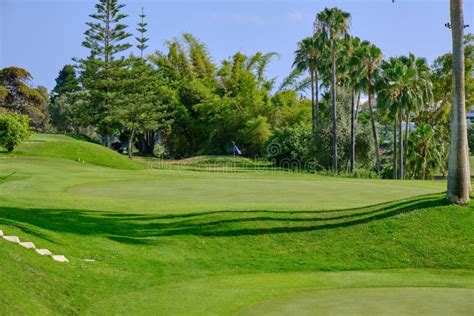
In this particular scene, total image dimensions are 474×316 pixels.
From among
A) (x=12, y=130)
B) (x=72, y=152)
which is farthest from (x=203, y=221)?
(x=72, y=152)

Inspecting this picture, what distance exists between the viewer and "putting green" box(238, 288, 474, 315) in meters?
11.3

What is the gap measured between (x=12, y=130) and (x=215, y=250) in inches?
1375

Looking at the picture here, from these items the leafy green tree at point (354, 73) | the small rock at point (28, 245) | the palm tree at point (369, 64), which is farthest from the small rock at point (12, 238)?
the palm tree at point (369, 64)

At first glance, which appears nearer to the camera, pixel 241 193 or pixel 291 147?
pixel 241 193

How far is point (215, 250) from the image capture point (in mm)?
17609

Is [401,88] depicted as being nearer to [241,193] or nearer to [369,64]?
[369,64]

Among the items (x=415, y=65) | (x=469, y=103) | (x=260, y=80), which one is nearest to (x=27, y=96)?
(x=260, y=80)

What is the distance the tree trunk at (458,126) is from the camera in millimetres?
18812

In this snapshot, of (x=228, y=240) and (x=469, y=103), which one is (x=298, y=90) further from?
(x=228, y=240)

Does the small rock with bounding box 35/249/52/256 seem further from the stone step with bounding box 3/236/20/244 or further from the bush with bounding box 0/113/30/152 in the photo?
the bush with bounding box 0/113/30/152

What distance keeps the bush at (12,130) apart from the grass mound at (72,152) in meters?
0.78

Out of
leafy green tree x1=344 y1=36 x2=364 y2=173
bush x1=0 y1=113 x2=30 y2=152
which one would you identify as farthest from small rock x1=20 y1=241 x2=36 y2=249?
leafy green tree x1=344 y1=36 x2=364 y2=173

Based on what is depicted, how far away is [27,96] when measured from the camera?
75938 mm

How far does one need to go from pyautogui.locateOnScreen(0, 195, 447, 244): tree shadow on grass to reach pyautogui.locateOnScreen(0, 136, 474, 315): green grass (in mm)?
37
